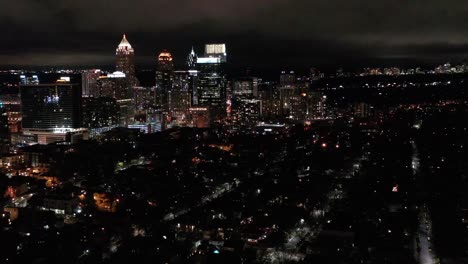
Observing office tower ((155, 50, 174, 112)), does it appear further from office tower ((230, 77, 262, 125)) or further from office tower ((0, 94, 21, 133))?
office tower ((0, 94, 21, 133))

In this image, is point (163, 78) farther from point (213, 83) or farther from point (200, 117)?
point (200, 117)

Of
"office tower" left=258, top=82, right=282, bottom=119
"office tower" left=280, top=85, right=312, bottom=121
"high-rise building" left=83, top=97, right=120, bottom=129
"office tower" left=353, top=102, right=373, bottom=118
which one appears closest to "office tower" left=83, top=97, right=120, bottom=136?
"high-rise building" left=83, top=97, right=120, bottom=129

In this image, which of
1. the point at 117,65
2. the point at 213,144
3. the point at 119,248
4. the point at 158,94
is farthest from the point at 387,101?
the point at 119,248

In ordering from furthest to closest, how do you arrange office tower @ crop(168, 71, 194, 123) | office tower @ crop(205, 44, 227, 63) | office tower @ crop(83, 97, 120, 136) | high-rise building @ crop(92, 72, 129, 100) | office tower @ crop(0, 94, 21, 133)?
office tower @ crop(205, 44, 227, 63) → high-rise building @ crop(92, 72, 129, 100) → office tower @ crop(168, 71, 194, 123) → office tower @ crop(83, 97, 120, 136) → office tower @ crop(0, 94, 21, 133)

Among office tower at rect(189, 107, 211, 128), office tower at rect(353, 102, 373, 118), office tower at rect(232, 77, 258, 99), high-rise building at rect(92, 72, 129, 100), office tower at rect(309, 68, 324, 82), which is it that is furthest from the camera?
office tower at rect(309, 68, 324, 82)

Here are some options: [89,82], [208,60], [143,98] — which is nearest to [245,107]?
[143,98]

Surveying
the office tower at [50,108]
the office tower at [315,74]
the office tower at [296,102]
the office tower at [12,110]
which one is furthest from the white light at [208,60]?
the office tower at [315,74]
